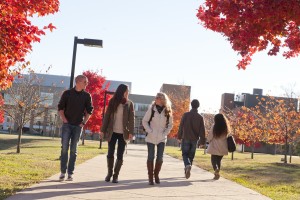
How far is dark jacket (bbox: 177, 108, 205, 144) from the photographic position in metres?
10.9

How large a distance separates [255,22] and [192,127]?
4.38m

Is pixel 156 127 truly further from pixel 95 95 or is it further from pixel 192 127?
pixel 95 95

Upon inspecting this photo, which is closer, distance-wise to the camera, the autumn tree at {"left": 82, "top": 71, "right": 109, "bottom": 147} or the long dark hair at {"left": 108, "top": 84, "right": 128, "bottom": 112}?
the long dark hair at {"left": 108, "top": 84, "right": 128, "bottom": 112}

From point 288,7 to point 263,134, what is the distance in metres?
30.9

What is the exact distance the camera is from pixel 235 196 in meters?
8.15

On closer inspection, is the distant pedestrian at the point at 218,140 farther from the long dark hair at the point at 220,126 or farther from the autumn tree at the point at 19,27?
the autumn tree at the point at 19,27

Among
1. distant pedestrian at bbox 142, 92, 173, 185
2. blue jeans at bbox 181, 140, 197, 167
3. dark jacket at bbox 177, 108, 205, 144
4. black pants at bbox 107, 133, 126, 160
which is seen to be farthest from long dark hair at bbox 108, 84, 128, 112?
blue jeans at bbox 181, 140, 197, 167

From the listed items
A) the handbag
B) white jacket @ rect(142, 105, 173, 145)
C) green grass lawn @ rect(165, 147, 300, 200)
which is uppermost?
white jacket @ rect(142, 105, 173, 145)

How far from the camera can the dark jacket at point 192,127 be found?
431 inches

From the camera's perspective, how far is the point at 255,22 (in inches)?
276

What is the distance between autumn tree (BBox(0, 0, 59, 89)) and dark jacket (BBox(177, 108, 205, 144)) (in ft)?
12.8

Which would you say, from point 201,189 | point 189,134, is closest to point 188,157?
point 189,134

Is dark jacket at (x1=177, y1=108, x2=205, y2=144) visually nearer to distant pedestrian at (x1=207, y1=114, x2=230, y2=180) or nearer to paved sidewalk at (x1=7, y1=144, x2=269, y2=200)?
distant pedestrian at (x1=207, y1=114, x2=230, y2=180)

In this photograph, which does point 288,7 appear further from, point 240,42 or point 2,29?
point 2,29
